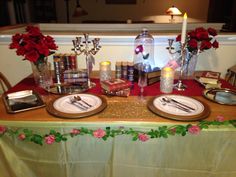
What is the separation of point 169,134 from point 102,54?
1149mm

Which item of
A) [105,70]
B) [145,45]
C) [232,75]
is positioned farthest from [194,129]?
[232,75]

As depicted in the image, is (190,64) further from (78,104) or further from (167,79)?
(78,104)

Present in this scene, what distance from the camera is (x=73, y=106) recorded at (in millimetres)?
1143

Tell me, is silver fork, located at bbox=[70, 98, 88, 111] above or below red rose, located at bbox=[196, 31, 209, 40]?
below

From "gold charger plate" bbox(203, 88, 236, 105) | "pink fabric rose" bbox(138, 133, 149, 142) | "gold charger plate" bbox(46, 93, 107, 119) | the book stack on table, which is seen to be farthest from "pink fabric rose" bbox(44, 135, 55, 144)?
"gold charger plate" bbox(203, 88, 236, 105)

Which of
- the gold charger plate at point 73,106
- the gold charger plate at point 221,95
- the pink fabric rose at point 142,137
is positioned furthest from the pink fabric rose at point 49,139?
the gold charger plate at point 221,95

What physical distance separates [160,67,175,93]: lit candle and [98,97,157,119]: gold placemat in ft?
0.66

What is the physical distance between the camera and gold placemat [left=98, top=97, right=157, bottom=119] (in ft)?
3.50

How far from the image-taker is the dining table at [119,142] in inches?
39.9

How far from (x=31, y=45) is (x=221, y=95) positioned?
1.13 metres

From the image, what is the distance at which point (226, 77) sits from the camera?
198 centimetres

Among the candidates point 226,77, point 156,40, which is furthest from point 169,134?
point 226,77

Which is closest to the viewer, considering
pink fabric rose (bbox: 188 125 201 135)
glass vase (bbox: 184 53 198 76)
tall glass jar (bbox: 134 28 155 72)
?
pink fabric rose (bbox: 188 125 201 135)

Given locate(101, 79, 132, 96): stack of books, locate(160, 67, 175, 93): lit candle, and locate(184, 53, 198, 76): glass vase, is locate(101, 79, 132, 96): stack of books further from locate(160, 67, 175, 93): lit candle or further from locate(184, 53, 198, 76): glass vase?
locate(184, 53, 198, 76): glass vase
